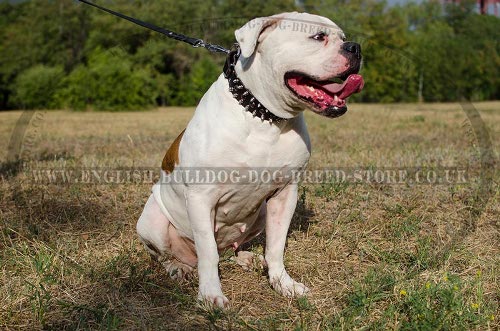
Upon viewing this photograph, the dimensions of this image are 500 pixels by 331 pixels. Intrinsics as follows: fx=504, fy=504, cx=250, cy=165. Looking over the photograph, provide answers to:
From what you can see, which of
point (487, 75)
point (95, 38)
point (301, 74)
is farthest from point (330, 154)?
point (487, 75)

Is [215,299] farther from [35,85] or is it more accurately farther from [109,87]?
[109,87]

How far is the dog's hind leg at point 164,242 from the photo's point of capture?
3.02 m

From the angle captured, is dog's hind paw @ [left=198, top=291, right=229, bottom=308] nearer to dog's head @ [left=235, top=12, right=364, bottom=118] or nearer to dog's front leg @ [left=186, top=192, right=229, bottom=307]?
dog's front leg @ [left=186, top=192, right=229, bottom=307]

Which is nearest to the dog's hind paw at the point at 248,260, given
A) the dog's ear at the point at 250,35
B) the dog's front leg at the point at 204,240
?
the dog's front leg at the point at 204,240

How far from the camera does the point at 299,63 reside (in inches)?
96.7

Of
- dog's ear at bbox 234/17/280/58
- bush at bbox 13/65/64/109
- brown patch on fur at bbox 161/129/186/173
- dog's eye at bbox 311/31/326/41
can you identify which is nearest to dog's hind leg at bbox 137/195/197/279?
brown patch on fur at bbox 161/129/186/173

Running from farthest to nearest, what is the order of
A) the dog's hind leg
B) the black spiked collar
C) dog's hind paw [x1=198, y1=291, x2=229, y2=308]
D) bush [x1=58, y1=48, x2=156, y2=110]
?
bush [x1=58, y1=48, x2=156, y2=110], the dog's hind leg, the black spiked collar, dog's hind paw [x1=198, y1=291, x2=229, y2=308]

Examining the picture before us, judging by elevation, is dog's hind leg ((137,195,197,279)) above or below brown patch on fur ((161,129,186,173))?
below

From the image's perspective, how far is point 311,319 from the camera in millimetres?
2299

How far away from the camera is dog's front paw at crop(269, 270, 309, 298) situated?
103 inches

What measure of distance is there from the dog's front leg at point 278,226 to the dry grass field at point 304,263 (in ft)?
0.47

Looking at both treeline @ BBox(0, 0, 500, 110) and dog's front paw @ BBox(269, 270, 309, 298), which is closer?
dog's front paw @ BBox(269, 270, 309, 298)

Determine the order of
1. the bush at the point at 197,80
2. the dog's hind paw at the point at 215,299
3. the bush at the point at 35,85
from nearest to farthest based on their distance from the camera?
the dog's hind paw at the point at 215,299 < the bush at the point at 35,85 < the bush at the point at 197,80

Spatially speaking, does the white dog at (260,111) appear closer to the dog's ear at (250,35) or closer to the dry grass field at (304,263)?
the dog's ear at (250,35)
